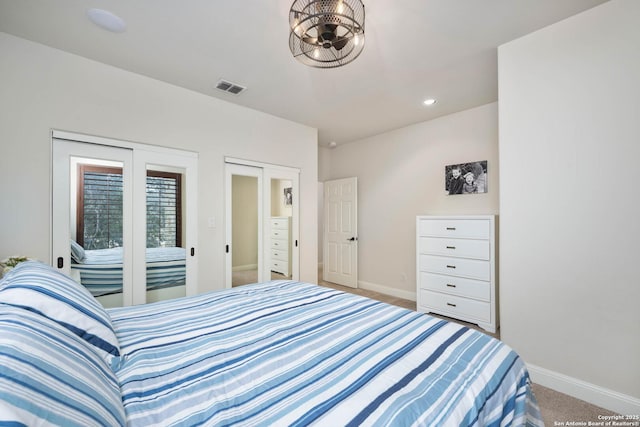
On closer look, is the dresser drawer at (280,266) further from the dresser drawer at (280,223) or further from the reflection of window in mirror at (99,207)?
the reflection of window in mirror at (99,207)

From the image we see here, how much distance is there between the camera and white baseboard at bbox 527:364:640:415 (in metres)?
1.76

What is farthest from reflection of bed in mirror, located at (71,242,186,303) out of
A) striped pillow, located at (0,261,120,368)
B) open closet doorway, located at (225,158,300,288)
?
striped pillow, located at (0,261,120,368)

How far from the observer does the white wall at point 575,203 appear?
1.77m

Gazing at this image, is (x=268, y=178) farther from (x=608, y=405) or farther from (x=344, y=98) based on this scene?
(x=608, y=405)

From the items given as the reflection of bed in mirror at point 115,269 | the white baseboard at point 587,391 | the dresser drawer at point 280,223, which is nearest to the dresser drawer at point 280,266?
the dresser drawer at point 280,223

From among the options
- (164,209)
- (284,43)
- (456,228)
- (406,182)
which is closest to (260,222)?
(164,209)

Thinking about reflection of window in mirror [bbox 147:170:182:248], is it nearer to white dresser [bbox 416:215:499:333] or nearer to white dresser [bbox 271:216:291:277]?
white dresser [bbox 271:216:291:277]

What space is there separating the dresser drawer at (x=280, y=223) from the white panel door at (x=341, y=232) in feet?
4.70

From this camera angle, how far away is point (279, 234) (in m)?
3.85

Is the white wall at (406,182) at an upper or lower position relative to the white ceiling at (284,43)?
lower

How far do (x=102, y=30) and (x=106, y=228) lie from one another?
1645mm

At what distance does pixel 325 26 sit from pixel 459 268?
9.67 ft

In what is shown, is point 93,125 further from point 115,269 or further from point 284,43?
point 284,43

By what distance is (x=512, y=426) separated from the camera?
1.01 metres
